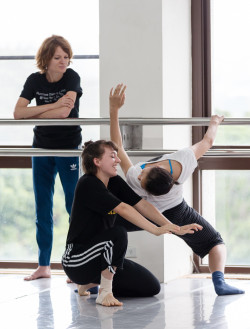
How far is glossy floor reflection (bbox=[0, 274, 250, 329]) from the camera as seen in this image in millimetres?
2586

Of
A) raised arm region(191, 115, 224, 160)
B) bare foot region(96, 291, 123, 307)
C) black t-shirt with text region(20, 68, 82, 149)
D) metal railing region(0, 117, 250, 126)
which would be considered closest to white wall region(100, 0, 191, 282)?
black t-shirt with text region(20, 68, 82, 149)

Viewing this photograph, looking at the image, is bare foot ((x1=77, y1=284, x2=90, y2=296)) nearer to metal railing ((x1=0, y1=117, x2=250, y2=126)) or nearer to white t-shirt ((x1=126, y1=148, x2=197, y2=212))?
white t-shirt ((x1=126, y1=148, x2=197, y2=212))

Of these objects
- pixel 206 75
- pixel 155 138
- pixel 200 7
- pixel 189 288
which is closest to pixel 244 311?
pixel 189 288

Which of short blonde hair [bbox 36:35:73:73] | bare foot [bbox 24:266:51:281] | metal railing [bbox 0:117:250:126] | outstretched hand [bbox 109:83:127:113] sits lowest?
bare foot [bbox 24:266:51:281]

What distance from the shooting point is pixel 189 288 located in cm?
336

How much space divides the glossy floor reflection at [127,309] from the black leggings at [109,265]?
6cm

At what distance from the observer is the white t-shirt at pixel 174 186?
3.08 m

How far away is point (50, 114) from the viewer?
3344 millimetres

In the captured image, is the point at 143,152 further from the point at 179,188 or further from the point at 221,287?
the point at 221,287

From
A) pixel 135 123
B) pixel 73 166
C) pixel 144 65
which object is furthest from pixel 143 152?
pixel 144 65

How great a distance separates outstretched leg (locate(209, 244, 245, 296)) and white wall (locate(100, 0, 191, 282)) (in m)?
0.47

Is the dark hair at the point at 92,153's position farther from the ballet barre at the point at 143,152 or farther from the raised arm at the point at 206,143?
the raised arm at the point at 206,143

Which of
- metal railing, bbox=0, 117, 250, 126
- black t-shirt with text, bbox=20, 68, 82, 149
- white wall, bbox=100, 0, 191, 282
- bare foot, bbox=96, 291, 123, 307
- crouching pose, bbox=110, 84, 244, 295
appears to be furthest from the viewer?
white wall, bbox=100, 0, 191, 282

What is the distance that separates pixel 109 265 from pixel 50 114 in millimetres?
871
